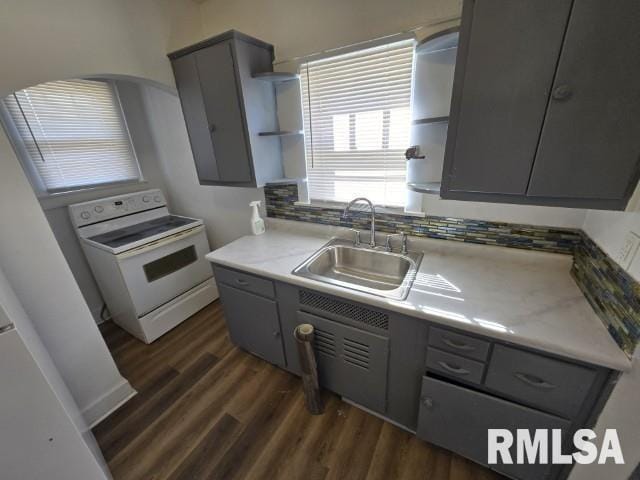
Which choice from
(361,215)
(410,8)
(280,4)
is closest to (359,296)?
(361,215)

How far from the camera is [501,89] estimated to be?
3.03 ft

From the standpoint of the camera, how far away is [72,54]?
1.28 meters

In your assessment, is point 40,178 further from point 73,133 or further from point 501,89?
point 501,89

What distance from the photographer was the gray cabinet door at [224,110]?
1.49 meters

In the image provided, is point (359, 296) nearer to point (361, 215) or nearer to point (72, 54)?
point (361, 215)

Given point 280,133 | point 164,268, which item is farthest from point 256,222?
point 164,268

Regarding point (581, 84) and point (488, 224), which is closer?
point (581, 84)

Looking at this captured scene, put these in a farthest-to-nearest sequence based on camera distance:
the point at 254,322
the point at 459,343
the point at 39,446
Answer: the point at 254,322
the point at 459,343
the point at 39,446

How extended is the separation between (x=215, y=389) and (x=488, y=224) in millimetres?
2049

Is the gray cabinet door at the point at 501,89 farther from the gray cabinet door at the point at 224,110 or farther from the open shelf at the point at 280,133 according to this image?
the gray cabinet door at the point at 224,110

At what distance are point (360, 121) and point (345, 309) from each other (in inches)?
45.8

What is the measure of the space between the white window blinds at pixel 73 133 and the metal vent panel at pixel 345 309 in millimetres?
2396

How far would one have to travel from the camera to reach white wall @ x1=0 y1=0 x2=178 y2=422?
113cm

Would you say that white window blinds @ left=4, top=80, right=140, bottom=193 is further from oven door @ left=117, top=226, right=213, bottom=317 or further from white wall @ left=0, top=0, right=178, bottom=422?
white wall @ left=0, top=0, right=178, bottom=422
